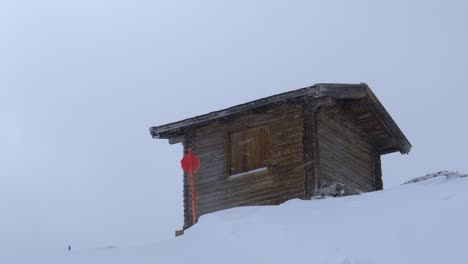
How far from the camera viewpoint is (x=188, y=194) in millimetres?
21219

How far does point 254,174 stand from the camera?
19.7m

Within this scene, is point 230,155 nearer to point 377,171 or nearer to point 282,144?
point 282,144

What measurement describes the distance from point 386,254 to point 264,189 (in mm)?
8982

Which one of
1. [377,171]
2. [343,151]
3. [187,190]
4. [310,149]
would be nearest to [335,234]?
[310,149]

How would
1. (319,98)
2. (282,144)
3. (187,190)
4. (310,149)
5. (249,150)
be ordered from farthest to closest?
(187,190)
(249,150)
(282,144)
(319,98)
(310,149)

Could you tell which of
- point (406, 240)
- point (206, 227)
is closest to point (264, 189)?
point (206, 227)

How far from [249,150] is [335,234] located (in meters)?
8.51

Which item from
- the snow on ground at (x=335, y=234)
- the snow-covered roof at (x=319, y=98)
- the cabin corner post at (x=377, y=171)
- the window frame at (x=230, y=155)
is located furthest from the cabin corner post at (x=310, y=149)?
the snow on ground at (x=335, y=234)

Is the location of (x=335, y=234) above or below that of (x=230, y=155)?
below

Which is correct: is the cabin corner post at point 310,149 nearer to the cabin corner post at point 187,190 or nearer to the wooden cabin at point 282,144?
the wooden cabin at point 282,144

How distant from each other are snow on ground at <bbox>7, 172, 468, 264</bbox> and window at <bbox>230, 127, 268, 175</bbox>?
532cm

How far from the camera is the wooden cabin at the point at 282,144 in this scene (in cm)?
1919

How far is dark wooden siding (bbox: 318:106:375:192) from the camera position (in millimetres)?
19625

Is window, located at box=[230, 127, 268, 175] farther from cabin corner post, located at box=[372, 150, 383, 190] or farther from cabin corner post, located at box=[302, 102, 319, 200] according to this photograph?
cabin corner post, located at box=[372, 150, 383, 190]
